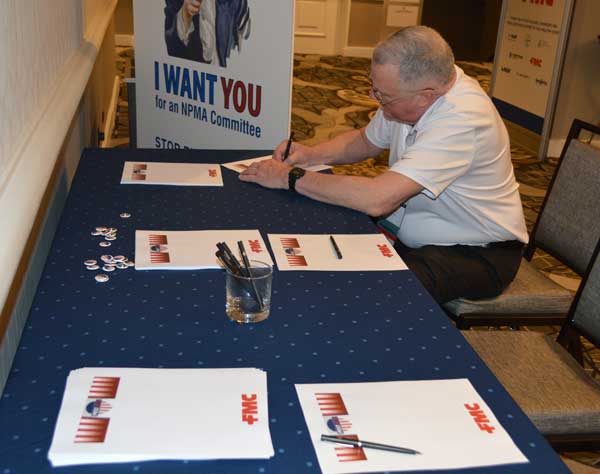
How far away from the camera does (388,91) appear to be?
6.75ft

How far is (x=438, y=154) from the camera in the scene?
2.04 m

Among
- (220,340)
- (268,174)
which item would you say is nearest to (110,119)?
(268,174)

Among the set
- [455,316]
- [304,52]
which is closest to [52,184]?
[455,316]

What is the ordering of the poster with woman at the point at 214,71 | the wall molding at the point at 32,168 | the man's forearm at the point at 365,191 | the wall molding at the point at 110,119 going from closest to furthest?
the wall molding at the point at 32,168
the man's forearm at the point at 365,191
the poster with woman at the point at 214,71
the wall molding at the point at 110,119

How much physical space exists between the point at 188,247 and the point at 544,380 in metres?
0.94

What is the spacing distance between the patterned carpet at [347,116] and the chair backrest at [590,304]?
568 millimetres

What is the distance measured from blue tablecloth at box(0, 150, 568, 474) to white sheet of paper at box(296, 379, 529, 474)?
0.07 ft

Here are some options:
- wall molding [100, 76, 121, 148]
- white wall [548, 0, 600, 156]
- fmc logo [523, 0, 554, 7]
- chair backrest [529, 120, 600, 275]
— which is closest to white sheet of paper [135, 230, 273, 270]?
chair backrest [529, 120, 600, 275]

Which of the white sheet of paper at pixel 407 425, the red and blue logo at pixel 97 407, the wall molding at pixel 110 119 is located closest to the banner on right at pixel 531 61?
the wall molding at pixel 110 119

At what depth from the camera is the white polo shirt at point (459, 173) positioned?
204 centimetres

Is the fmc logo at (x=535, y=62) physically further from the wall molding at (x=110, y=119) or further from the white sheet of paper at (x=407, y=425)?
the white sheet of paper at (x=407, y=425)

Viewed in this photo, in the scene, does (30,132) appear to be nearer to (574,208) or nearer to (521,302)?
(521,302)

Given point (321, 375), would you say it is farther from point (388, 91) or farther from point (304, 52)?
point (304, 52)

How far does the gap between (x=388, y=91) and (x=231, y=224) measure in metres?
0.62
